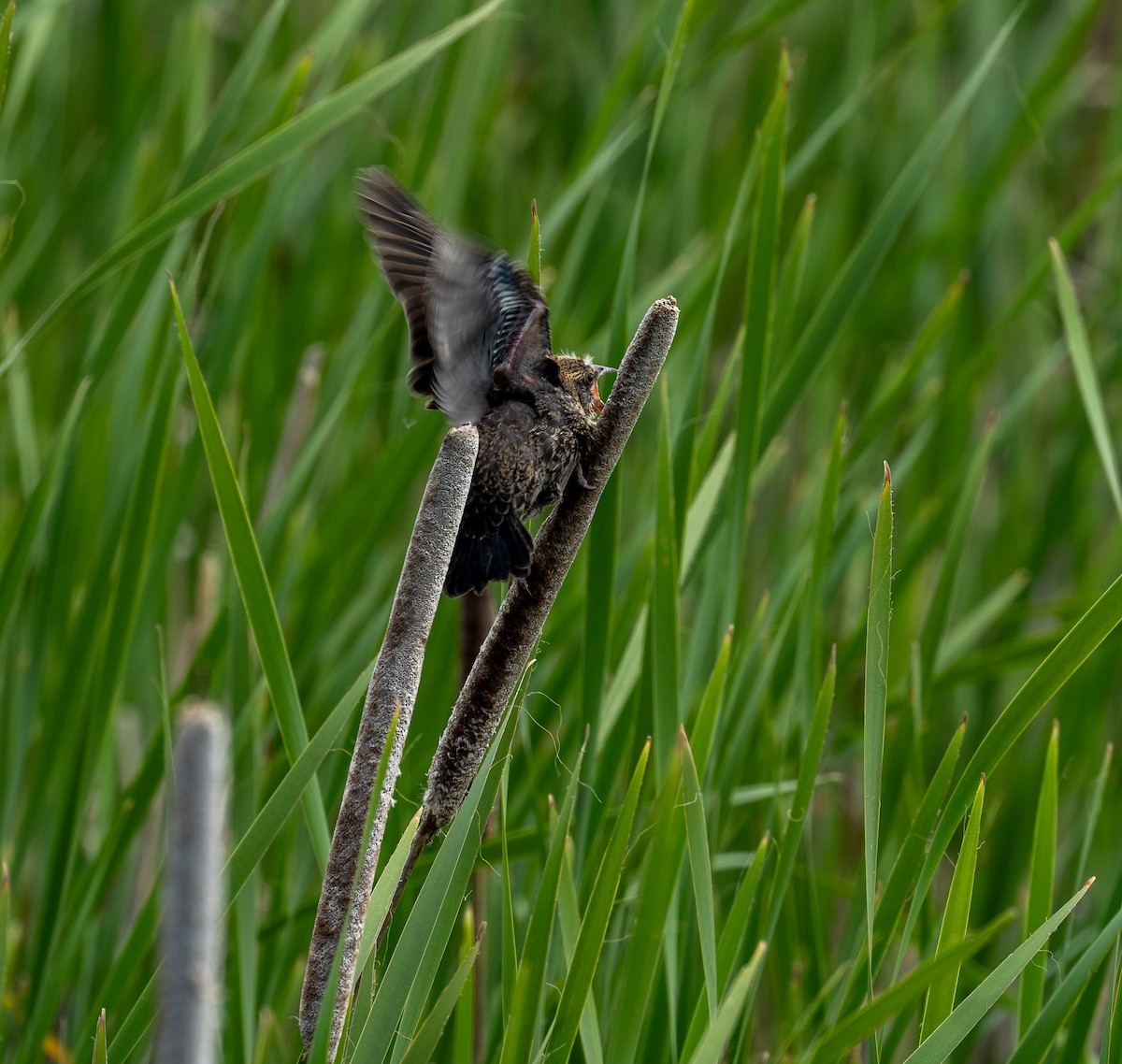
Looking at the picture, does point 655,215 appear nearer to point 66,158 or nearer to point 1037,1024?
point 66,158

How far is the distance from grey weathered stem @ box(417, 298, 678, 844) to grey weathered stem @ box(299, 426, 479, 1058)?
0.10 ft

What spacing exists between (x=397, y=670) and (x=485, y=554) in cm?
12

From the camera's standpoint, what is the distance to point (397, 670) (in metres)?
0.51

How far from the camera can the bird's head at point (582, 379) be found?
688 millimetres

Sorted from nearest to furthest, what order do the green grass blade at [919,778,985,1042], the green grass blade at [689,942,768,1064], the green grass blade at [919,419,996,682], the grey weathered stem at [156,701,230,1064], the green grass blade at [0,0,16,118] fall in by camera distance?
1. the grey weathered stem at [156,701,230,1064]
2. the green grass blade at [689,942,768,1064]
3. the green grass blade at [919,778,985,1042]
4. the green grass blade at [0,0,16,118]
5. the green grass blade at [919,419,996,682]

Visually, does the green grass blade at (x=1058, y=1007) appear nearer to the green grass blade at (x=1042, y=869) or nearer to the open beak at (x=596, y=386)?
the green grass blade at (x=1042, y=869)

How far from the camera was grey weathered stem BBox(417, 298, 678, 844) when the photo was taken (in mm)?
533

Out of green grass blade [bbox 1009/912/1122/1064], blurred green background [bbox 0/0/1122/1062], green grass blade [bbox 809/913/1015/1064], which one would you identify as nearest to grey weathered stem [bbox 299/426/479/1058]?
blurred green background [bbox 0/0/1122/1062]

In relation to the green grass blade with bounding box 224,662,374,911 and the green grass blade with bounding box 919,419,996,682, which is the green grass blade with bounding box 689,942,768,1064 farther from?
the green grass blade with bounding box 919,419,996,682

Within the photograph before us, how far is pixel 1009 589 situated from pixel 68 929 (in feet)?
3.33

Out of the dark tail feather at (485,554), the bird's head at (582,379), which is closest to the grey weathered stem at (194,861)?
the dark tail feather at (485,554)

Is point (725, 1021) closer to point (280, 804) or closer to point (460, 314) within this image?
point (280, 804)

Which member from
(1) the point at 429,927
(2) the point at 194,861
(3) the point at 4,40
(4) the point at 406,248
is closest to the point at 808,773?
(1) the point at 429,927

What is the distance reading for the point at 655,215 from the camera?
187 cm
